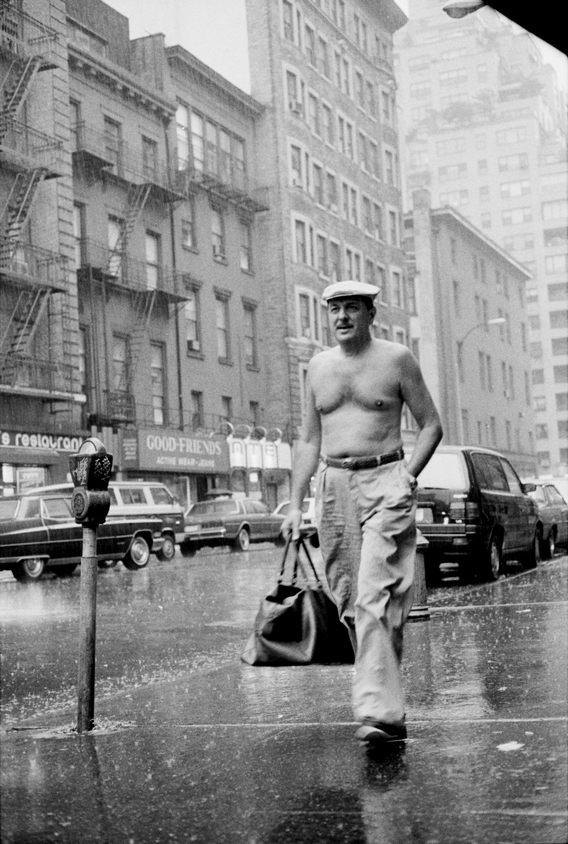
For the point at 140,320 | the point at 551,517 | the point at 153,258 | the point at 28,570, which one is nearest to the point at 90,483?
the point at 551,517

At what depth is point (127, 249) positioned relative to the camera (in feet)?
116

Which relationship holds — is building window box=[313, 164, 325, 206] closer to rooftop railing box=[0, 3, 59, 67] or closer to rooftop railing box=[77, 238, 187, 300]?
rooftop railing box=[77, 238, 187, 300]

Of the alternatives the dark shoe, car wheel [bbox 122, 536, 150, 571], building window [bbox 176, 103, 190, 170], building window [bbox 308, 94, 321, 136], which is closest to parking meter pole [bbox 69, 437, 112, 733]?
the dark shoe

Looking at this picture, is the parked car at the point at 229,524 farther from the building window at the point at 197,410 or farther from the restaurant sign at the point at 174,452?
the building window at the point at 197,410

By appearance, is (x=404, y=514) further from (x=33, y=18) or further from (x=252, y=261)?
(x=252, y=261)

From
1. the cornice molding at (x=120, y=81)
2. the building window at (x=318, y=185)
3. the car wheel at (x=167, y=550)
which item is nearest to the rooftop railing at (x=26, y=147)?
the cornice molding at (x=120, y=81)

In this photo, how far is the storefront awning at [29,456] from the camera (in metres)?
28.6

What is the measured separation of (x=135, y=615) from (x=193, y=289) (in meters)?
28.0

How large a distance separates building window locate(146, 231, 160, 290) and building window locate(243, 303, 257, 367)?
6154 millimetres

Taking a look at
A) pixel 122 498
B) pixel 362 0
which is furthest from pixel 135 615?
pixel 362 0

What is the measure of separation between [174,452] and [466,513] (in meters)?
21.8

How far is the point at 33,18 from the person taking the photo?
29.7 metres

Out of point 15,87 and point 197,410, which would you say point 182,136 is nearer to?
point 197,410

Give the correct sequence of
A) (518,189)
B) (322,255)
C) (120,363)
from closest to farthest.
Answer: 1. (120,363)
2. (322,255)
3. (518,189)
